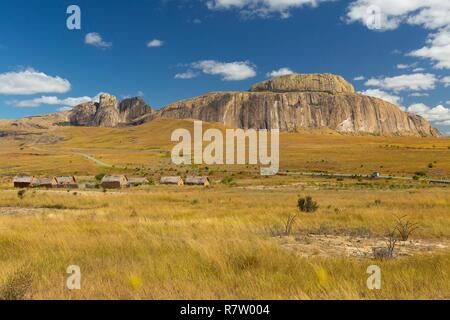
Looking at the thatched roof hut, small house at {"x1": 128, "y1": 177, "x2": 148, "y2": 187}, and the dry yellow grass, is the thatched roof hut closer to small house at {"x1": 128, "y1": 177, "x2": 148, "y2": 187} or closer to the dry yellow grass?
small house at {"x1": 128, "y1": 177, "x2": 148, "y2": 187}

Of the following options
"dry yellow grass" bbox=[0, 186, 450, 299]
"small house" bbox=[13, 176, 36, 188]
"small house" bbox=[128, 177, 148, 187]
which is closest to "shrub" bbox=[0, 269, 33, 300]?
"dry yellow grass" bbox=[0, 186, 450, 299]

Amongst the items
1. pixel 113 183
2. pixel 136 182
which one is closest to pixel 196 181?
pixel 136 182

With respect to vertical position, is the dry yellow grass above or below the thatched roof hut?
above

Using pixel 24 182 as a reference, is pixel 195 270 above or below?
Answer: above

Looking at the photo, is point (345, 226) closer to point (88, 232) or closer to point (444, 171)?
point (88, 232)

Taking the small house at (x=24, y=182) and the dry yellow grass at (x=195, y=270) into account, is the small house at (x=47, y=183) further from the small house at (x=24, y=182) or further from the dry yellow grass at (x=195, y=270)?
the dry yellow grass at (x=195, y=270)

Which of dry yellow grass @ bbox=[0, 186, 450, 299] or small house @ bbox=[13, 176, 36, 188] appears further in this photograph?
small house @ bbox=[13, 176, 36, 188]

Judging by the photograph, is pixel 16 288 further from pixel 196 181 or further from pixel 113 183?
pixel 196 181

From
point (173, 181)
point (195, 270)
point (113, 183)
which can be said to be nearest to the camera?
point (195, 270)

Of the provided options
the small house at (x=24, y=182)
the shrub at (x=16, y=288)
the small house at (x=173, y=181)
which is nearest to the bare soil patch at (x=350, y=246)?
the shrub at (x=16, y=288)

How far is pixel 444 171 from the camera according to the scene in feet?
282

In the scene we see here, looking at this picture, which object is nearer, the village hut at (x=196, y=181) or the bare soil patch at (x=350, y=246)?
the bare soil patch at (x=350, y=246)
